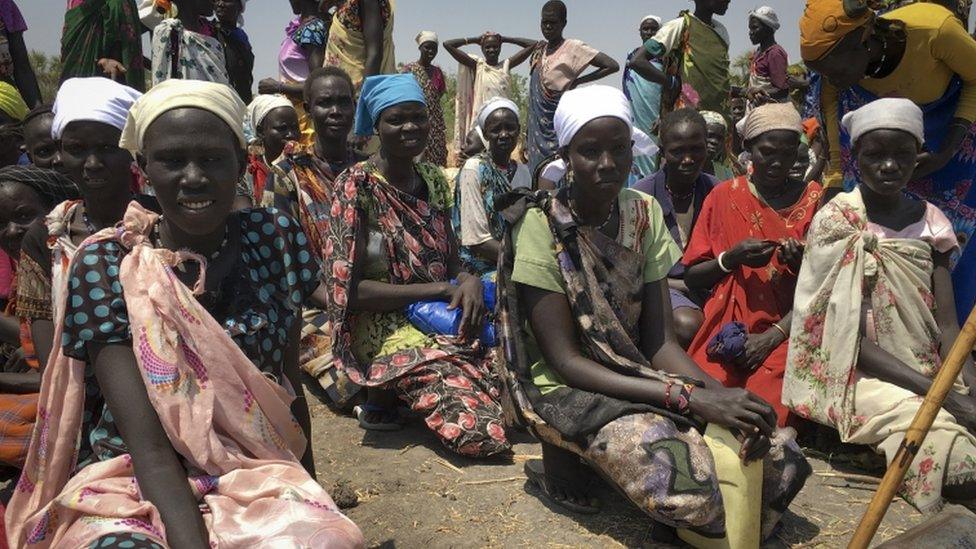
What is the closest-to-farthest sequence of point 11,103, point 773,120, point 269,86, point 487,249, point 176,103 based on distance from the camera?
point 176,103 → point 773,120 → point 11,103 → point 487,249 → point 269,86

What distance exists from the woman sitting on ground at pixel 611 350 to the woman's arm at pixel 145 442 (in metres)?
1.47

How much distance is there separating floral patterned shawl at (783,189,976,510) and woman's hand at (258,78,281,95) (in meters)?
4.78

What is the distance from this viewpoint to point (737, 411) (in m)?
2.70

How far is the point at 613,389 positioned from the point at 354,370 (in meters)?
1.65

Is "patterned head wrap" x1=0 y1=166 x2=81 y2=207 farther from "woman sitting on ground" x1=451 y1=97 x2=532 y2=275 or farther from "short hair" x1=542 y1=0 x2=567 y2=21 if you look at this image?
"short hair" x1=542 y1=0 x2=567 y2=21

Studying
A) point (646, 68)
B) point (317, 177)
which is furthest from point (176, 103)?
point (646, 68)

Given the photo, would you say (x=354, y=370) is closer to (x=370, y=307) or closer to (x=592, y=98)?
(x=370, y=307)

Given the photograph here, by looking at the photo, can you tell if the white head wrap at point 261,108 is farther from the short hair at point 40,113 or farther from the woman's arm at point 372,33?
the short hair at point 40,113

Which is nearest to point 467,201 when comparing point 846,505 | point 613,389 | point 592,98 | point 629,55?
point 592,98

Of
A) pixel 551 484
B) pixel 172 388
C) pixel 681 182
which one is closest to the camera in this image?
pixel 172 388

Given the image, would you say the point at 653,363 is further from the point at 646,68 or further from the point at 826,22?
the point at 646,68

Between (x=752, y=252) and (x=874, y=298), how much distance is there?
646 millimetres

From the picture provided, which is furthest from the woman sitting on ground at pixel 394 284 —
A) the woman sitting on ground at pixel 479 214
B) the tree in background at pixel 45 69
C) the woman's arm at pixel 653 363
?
the tree in background at pixel 45 69

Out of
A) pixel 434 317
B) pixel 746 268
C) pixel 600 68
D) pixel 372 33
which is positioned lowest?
pixel 434 317
